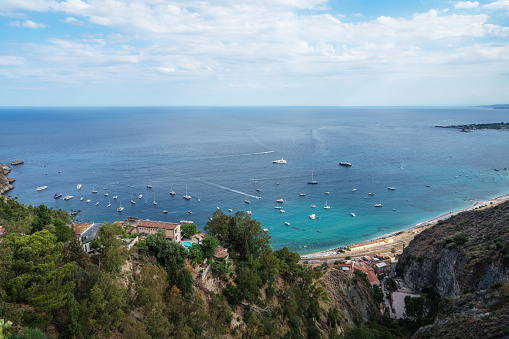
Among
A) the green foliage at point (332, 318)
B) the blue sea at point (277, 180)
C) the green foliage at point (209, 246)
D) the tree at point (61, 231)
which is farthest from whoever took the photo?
the blue sea at point (277, 180)

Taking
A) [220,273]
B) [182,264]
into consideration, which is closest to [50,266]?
[182,264]

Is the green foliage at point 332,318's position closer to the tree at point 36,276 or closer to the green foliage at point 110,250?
the green foliage at point 110,250

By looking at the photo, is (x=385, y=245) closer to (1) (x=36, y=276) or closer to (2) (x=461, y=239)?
(2) (x=461, y=239)

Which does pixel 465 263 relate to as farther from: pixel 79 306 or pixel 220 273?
pixel 79 306

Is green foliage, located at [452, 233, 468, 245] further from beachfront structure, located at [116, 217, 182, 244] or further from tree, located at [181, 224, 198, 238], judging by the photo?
beachfront structure, located at [116, 217, 182, 244]

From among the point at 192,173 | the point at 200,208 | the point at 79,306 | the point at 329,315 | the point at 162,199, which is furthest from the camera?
the point at 192,173

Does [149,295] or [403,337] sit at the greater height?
[149,295]

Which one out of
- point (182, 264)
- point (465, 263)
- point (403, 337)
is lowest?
point (403, 337)

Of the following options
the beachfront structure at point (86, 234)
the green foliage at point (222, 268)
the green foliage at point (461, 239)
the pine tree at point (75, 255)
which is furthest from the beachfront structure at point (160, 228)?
the green foliage at point (461, 239)
